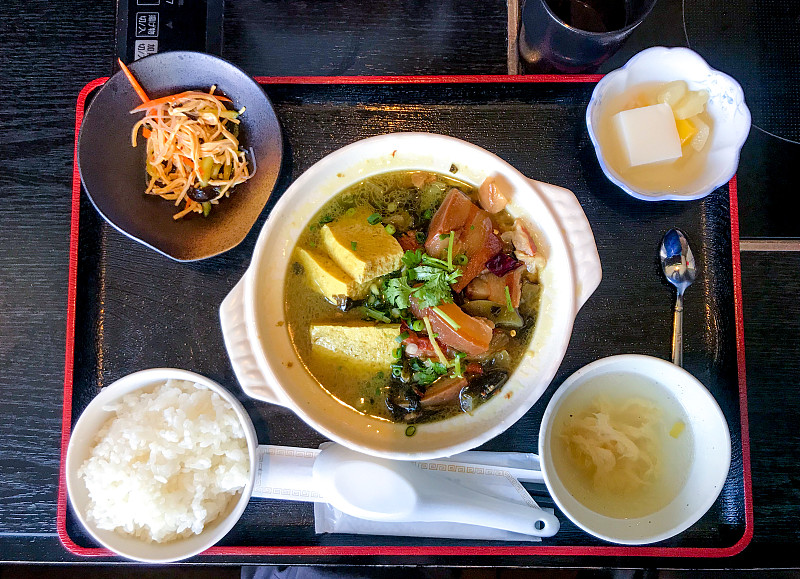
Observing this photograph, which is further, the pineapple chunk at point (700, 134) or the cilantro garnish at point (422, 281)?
the pineapple chunk at point (700, 134)

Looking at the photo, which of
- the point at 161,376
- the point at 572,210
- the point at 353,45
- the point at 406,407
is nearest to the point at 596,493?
the point at 406,407

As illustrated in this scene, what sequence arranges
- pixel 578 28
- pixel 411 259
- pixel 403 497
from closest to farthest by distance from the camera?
pixel 403 497
pixel 411 259
pixel 578 28

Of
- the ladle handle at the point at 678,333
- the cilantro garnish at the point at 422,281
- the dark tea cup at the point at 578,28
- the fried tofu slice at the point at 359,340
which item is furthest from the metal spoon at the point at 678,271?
the fried tofu slice at the point at 359,340

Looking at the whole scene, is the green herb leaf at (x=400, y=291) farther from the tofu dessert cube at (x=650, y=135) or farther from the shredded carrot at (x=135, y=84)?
the shredded carrot at (x=135, y=84)

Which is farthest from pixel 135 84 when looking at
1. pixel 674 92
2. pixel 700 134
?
pixel 700 134

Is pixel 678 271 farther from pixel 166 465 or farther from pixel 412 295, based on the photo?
pixel 166 465

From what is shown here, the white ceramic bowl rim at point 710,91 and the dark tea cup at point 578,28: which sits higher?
the dark tea cup at point 578,28

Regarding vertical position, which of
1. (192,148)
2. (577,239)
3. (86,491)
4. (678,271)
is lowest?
(86,491)
